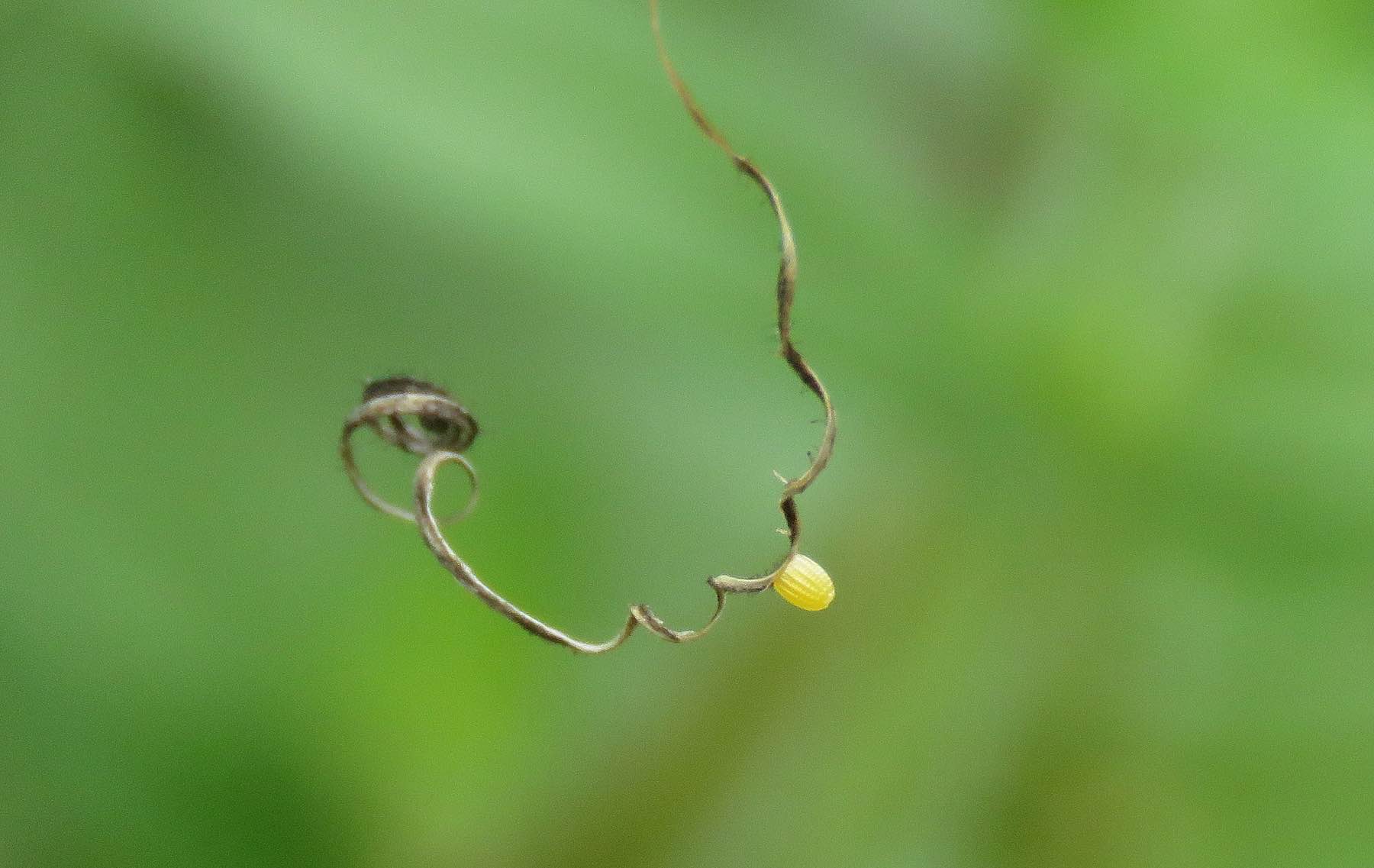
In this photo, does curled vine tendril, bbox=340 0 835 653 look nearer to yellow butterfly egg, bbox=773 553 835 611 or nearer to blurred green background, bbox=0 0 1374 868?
yellow butterfly egg, bbox=773 553 835 611

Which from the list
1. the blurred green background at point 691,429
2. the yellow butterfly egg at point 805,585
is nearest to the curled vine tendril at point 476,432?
the yellow butterfly egg at point 805,585

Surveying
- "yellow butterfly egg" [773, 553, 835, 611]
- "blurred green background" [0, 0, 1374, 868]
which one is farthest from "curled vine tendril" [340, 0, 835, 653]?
"blurred green background" [0, 0, 1374, 868]

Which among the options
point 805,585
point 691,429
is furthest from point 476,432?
point 691,429

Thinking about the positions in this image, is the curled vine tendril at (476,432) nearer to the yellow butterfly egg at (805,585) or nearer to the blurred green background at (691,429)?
the yellow butterfly egg at (805,585)

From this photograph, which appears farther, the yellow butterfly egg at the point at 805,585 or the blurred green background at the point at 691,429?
the blurred green background at the point at 691,429

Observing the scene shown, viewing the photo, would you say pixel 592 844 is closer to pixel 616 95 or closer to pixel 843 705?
pixel 843 705

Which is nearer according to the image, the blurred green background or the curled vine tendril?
the curled vine tendril
